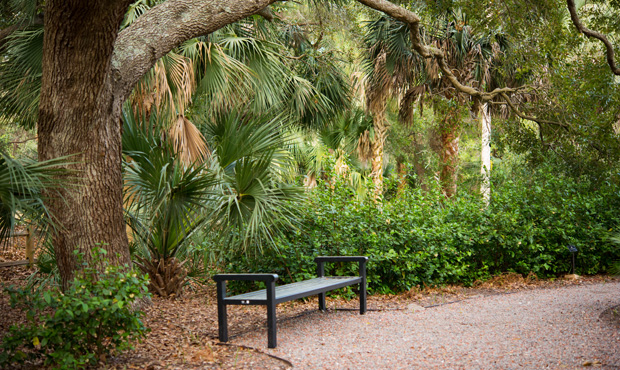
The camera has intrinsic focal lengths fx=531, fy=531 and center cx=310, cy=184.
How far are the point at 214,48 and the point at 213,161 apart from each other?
2802mm

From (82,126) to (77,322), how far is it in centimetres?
186

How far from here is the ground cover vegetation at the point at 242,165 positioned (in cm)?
456

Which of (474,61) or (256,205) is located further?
(474,61)

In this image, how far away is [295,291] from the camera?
4.89m

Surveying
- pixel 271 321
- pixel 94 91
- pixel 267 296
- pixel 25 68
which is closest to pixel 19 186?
pixel 94 91

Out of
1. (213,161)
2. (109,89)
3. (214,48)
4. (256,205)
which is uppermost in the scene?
(214,48)

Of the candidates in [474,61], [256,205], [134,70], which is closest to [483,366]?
[256,205]

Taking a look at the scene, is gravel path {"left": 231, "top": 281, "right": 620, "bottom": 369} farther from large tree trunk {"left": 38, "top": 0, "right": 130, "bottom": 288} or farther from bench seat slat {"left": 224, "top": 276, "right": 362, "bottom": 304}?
large tree trunk {"left": 38, "top": 0, "right": 130, "bottom": 288}

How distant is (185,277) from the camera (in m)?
6.99

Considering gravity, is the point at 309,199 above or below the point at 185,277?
above

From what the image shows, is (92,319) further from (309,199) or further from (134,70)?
(309,199)

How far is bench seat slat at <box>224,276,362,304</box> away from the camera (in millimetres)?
4578

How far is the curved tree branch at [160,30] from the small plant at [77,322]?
6.71ft

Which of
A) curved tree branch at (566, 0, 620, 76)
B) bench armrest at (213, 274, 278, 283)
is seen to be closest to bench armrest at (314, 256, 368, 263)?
bench armrest at (213, 274, 278, 283)
